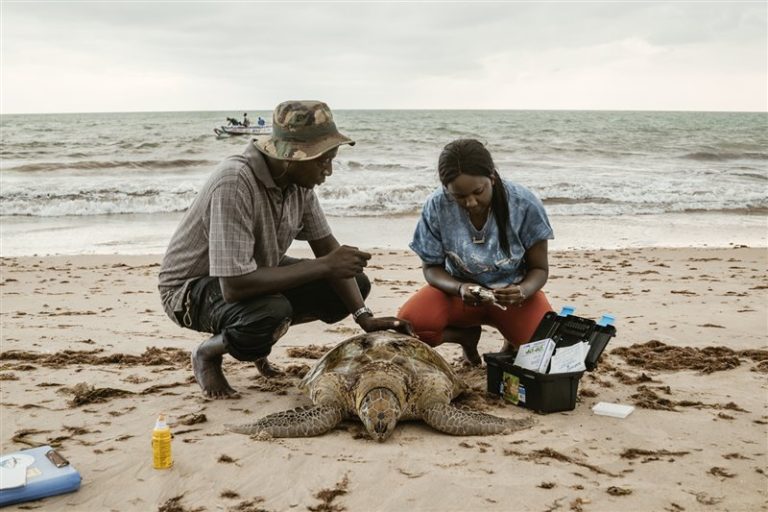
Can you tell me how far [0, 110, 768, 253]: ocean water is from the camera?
13500 millimetres

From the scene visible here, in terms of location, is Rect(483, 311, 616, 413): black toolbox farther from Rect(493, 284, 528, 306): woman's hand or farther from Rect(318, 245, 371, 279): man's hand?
Rect(318, 245, 371, 279): man's hand

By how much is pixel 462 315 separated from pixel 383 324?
1.66 feet

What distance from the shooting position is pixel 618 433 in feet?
10.5

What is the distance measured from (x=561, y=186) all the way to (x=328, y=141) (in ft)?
43.2

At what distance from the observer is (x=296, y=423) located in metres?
3.20

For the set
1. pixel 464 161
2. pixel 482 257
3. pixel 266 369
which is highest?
pixel 464 161

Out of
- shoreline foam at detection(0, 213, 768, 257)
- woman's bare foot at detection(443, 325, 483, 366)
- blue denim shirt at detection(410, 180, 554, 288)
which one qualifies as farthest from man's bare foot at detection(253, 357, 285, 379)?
shoreline foam at detection(0, 213, 768, 257)

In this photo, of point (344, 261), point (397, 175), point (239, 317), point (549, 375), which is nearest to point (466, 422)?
point (549, 375)

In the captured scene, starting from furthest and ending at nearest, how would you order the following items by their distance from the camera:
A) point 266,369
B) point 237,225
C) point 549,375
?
point 266,369 < point 549,375 < point 237,225

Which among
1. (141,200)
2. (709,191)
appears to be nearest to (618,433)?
(141,200)

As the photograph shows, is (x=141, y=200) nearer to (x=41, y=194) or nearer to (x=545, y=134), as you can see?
(x=41, y=194)

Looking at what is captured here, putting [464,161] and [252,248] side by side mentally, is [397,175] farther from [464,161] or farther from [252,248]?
[252,248]

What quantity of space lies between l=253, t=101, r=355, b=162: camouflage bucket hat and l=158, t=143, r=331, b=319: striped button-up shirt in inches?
5.3

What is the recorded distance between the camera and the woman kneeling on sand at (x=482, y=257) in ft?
12.1
